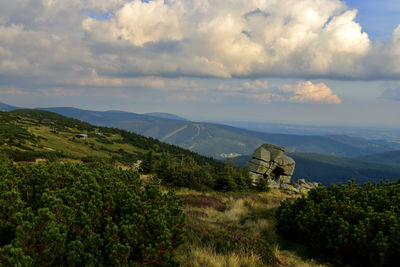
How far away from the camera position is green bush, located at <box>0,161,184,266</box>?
155 inches

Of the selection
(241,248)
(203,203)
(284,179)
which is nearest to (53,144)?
(203,203)

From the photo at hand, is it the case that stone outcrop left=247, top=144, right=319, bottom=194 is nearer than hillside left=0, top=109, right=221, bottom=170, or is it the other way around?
hillside left=0, top=109, right=221, bottom=170

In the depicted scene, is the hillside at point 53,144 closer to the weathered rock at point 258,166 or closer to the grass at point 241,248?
the grass at point 241,248

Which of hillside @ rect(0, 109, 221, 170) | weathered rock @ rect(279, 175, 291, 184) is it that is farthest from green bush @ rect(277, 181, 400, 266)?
weathered rock @ rect(279, 175, 291, 184)

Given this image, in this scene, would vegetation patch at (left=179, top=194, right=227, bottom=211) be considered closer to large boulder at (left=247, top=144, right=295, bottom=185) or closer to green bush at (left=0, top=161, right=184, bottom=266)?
green bush at (left=0, top=161, right=184, bottom=266)

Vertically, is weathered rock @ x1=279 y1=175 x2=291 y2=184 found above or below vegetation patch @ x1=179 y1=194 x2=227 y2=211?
below

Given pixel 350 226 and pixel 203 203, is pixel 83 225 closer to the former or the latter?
pixel 350 226

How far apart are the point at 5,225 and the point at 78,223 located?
120 centimetres

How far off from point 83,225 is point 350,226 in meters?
7.14

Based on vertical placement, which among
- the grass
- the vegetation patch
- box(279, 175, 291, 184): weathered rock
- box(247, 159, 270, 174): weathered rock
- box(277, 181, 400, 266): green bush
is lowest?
box(279, 175, 291, 184): weathered rock

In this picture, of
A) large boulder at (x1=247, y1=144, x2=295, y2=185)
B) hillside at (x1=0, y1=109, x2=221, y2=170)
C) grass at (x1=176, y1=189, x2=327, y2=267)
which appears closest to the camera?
grass at (x1=176, y1=189, x2=327, y2=267)

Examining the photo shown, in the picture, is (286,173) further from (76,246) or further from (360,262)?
(76,246)

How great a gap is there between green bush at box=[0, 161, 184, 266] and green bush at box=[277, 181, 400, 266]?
4710 mm

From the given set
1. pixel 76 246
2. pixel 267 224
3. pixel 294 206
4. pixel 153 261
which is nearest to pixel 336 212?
pixel 294 206
